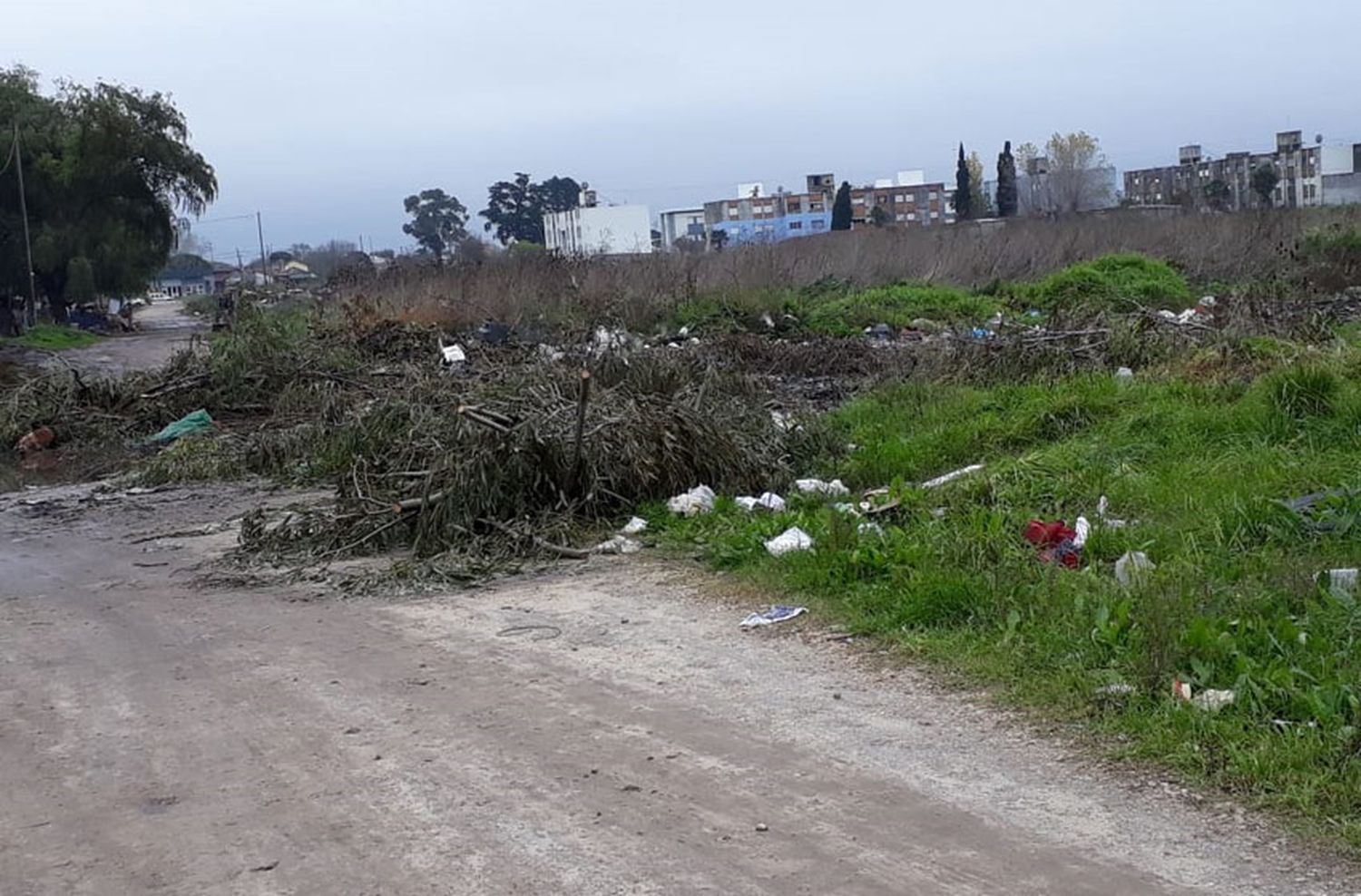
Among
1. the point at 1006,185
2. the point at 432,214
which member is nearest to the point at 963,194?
the point at 1006,185

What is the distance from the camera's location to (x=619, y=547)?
354 inches

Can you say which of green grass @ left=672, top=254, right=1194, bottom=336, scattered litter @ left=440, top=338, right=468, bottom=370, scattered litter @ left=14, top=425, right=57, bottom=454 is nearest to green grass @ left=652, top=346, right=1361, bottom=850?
scattered litter @ left=440, top=338, right=468, bottom=370

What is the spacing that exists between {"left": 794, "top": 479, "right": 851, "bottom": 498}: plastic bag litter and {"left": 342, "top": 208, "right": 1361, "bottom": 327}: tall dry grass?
13916mm

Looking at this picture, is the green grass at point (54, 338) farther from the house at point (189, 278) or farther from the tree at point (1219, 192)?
the house at point (189, 278)

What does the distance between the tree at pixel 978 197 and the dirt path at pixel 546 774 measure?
67878 mm

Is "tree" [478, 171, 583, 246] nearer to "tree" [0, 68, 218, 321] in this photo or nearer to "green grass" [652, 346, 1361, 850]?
"tree" [0, 68, 218, 321]

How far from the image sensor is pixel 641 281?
28.1 meters

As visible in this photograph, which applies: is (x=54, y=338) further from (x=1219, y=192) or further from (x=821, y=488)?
(x=1219, y=192)

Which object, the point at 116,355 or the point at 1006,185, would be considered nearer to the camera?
the point at 116,355

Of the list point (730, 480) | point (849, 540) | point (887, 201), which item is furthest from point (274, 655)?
point (887, 201)

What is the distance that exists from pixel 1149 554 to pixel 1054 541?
0.56 metres

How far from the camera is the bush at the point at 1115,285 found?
988 inches

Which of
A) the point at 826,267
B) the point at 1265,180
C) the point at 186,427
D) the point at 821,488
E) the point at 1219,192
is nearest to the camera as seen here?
the point at 821,488

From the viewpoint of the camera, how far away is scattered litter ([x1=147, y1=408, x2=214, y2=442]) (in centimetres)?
1614
